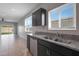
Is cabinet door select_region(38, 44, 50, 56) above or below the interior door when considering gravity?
below

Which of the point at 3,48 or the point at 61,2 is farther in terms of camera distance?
the point at 3,48

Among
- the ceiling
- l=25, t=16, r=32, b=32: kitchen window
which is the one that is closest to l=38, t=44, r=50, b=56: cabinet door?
l=25, t=16, r=32, b=32: kitchen window

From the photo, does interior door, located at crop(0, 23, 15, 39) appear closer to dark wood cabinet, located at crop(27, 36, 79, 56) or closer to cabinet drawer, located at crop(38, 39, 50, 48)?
dark wood cabinet, located at crop(27, 36, 79, 56)

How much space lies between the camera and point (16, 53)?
6.43 ft

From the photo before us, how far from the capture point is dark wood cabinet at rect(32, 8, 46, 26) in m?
2.12

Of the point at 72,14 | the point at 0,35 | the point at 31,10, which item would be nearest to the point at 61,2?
the point at 72,14

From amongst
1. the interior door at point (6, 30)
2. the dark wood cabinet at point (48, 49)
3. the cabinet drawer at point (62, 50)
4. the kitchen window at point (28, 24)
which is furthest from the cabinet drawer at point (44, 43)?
the interior door at point (6, 30)

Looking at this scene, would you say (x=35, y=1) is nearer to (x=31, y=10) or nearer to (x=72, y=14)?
(x=31, y=10)

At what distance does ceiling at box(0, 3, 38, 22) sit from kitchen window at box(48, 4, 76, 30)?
0.45 meters

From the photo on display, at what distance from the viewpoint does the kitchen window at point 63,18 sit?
71.6 inches

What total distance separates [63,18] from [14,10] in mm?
951

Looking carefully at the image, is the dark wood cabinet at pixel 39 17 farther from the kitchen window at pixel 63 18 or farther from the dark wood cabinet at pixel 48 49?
the dark wood cabinet at pixel 48 49

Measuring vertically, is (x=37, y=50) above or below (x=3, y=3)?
below

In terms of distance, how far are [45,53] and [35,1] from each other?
0.93 meters
